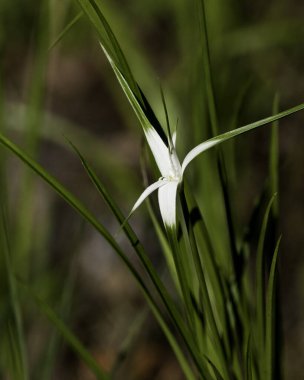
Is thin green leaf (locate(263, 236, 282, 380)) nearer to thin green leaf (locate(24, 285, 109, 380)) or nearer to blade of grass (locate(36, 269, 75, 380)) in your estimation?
thin green leaf (locate(24, 285, 109, 380))

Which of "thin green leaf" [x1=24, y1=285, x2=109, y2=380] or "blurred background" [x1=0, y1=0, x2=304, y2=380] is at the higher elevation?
"blurred background" [x1=0, y1=0, x2=304, y2=380]

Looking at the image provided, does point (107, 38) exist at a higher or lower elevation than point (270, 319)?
higher

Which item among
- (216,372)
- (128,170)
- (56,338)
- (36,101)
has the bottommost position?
(216,372)

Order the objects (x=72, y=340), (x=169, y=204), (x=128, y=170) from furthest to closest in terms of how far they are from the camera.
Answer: (x=128, y=170)
(x=72, y=340)
(x=169, y=204)

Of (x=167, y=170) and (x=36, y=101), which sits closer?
(x=167, y=170)

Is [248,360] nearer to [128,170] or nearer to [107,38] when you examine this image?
[107,38]

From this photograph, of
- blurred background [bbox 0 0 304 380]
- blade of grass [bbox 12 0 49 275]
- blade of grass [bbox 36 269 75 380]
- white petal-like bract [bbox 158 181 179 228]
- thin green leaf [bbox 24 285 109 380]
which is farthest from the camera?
blurred background [bbox 0 0 304 380]

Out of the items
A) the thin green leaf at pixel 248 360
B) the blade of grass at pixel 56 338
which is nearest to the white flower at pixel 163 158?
the thin green leaf at pixel 248 360

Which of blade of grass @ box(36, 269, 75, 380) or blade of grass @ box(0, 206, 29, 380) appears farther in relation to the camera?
blade of grass @ box(36, 269, 75, 380)

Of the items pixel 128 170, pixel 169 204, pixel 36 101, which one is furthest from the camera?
pixel 128 170

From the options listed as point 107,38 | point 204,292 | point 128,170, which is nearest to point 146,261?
point 204,292

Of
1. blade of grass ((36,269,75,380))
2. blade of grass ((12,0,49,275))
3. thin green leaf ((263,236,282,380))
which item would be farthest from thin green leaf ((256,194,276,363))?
blade of grass ((12,0,49,275))

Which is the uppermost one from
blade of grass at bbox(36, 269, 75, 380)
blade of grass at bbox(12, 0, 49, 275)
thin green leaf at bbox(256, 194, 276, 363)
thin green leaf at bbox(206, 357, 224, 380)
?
blade of grass at bbox(12, 0, 49, 275)
